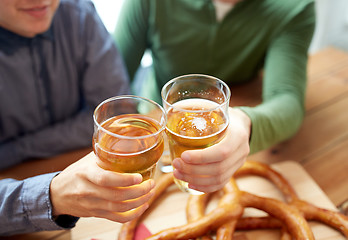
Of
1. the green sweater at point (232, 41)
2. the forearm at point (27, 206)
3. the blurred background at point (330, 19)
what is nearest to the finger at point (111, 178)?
the forearm at point (27, 206)

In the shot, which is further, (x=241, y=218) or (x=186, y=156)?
(x=241, y=218)

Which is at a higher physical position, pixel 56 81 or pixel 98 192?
pixel 98 192

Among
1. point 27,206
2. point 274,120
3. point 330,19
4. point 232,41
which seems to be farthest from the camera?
point 330,19

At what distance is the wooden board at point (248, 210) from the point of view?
0.91 metres

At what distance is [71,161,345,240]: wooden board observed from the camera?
91 cm

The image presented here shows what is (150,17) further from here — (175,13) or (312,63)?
(312,63)

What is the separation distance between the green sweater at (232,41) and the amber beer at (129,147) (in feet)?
1.95

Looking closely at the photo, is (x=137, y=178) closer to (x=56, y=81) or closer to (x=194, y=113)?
(x=194, y=113)

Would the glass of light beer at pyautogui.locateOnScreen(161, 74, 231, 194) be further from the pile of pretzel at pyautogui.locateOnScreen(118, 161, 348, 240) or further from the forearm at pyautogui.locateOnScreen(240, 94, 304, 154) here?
the forearm at pyautogui.locateOnScreen(240, 94, 304, 154)

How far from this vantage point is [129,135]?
2.22ft

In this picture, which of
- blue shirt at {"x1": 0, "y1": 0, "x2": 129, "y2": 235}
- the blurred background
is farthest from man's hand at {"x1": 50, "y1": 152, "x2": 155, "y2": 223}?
the blurred background

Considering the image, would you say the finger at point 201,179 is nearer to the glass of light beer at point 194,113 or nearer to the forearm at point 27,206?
the glass of light beer at point 194,113

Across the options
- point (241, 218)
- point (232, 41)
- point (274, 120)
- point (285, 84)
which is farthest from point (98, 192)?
point (232, 41)

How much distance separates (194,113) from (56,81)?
769 millimetres
